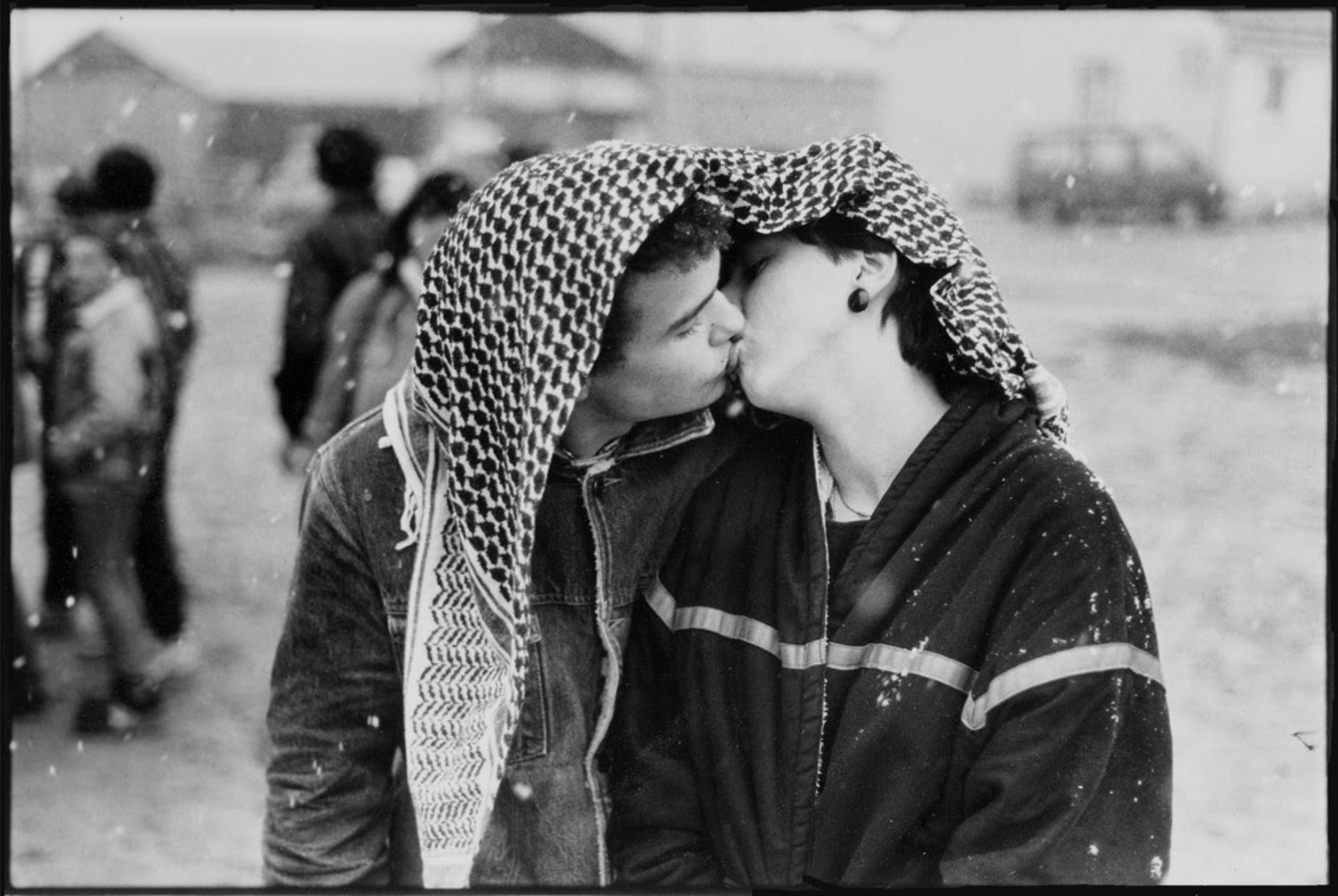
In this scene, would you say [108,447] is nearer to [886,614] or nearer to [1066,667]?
[886,614]

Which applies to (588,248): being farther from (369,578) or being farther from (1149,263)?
(1149,263)

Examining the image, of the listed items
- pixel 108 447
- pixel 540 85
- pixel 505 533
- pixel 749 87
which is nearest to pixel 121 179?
pixel 108 447

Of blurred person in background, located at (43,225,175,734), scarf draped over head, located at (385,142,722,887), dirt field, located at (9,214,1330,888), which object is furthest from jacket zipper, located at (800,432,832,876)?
blurred person in background, located at (43,225,175,734)

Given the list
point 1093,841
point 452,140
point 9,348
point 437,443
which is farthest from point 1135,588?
point 452,140

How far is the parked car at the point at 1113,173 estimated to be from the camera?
14.2ft

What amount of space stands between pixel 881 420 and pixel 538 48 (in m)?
2.43

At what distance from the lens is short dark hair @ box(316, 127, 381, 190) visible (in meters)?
4.76

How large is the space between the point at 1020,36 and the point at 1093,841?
2.36 m

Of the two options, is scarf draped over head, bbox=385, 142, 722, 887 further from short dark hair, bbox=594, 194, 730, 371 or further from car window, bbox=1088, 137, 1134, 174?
car window, bbox=1088, 137, 1134, 174

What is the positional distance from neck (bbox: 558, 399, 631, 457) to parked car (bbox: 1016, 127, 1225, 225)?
2.37 metres

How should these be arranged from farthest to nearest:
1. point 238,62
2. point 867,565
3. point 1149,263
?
1. point 1149,263
2. point 238,62
3. point 867,565

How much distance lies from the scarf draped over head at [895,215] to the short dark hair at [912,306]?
0.03 m

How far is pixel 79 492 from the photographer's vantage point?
15.4 ft

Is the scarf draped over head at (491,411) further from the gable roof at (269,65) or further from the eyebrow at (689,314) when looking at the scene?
the gable roof at (269,65)
